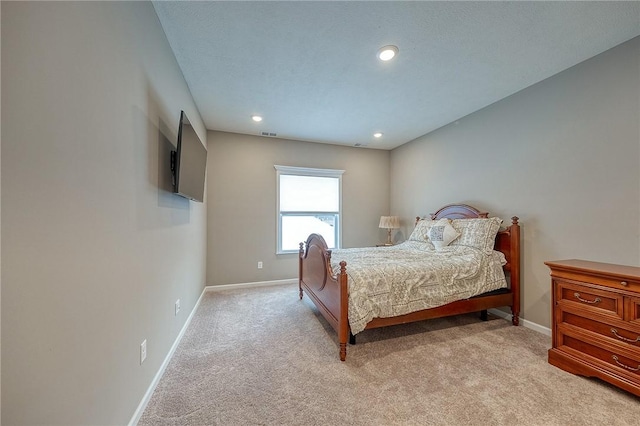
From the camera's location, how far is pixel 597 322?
1.82m

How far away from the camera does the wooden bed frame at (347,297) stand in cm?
214

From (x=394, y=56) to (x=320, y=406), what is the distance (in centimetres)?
283

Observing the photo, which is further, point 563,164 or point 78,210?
point 563,164

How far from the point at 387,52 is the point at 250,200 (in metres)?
3.07

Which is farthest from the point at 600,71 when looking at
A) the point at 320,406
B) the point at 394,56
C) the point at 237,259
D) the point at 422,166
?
the point at 237,259

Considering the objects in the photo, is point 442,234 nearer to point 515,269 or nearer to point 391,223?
point 515,269

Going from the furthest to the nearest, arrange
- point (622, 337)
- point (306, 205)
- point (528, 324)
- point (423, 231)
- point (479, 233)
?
point (306, 205) → point (423, 231) → point (479, 233) → point (528, 324) → point (622, 337)

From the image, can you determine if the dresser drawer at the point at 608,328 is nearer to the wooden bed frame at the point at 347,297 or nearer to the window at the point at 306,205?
the wooden bed frame at the point at 347,297

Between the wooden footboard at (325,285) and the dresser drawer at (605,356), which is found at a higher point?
the wooden footboard at (325,285)

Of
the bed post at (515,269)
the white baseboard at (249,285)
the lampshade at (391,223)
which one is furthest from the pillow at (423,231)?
the white baseboard at (249,285)

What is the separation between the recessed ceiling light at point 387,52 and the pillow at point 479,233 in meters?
2.21

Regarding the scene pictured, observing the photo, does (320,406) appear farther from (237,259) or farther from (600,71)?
(600,71)

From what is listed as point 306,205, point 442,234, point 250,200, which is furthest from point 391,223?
point 250,200

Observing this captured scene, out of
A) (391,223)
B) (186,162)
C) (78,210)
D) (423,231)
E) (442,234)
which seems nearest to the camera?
(78,210)
